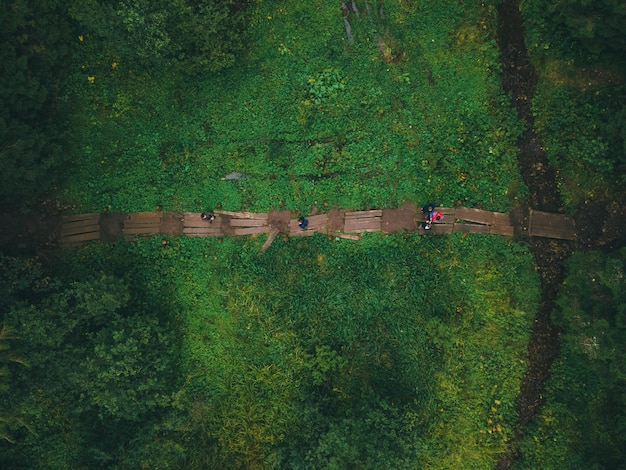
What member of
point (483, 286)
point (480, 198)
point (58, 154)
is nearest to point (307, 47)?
point (480, 198)

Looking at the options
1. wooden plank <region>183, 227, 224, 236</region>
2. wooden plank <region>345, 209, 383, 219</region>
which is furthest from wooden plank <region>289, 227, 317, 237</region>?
wooden plank <region>183, 227, 224, 236</region>

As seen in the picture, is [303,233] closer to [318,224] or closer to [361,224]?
[318,224]

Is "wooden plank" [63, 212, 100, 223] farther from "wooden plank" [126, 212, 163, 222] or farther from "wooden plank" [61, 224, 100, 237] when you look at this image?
"wooden plank" [126, 212, 163, 222]

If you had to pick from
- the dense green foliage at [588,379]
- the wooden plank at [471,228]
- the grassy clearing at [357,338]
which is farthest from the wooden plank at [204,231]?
the dense green foliage at [588,379]

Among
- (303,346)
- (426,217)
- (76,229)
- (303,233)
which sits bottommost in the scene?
(303,346)

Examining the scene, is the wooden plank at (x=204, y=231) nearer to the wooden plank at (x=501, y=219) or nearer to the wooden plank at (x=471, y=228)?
the wooden plank at (x=471, y=228)

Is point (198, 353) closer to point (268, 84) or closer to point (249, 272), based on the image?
point (249, 272)

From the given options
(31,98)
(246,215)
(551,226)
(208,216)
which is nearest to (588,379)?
(551,226)
